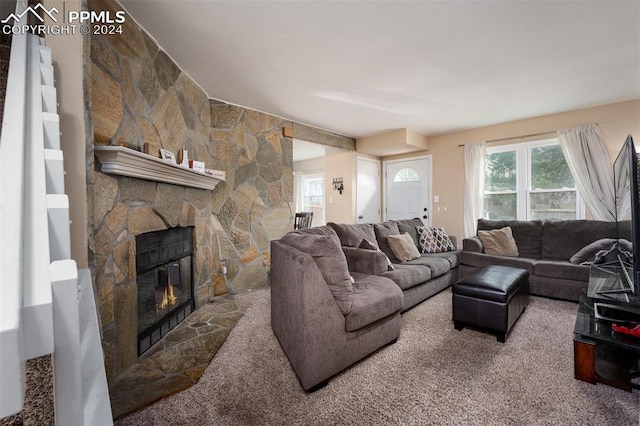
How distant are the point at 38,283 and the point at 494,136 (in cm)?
568

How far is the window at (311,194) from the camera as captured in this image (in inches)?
309

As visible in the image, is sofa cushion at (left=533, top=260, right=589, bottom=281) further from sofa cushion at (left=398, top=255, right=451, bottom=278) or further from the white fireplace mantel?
the white fireplace mantel

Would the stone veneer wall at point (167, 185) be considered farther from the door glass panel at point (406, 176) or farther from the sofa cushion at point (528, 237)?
the sofa cushion at point (528, 237)

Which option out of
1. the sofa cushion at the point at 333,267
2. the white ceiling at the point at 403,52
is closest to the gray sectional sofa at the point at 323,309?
the sofa cushion at the point at 333,267

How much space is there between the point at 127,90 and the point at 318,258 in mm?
1804

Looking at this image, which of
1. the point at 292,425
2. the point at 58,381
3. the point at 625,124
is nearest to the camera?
the point at 58,381

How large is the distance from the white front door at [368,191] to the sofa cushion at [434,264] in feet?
7.65

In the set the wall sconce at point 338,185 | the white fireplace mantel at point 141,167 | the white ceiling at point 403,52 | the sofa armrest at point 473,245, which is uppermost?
the white ceiling at point 403,52

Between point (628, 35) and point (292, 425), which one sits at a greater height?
point (628, 35)

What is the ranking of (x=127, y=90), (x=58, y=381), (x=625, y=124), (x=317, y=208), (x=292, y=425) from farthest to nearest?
(x=317, y=208) → (x=625, y=124) → (x=127, y=90) → (x=292, y=425) → (x=58, y=381)

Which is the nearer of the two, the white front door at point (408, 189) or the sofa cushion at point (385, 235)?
the sofa cushion at point (385, 235)

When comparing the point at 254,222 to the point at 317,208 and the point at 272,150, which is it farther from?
the point at 317,208

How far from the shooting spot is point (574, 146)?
3.99 m

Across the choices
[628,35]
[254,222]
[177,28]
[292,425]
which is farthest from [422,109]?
[292,425]
